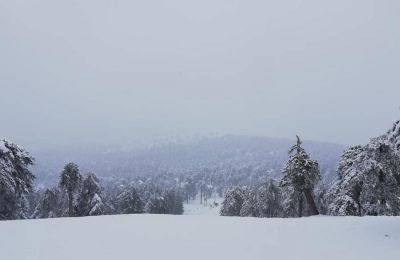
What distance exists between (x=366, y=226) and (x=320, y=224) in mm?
1873

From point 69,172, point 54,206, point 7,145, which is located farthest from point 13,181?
point 54,206

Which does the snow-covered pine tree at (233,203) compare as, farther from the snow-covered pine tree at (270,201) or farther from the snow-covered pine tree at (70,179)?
the snow-covered pine tree at (70,179)

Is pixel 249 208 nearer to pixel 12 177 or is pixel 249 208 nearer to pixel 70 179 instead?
pixel 70 179

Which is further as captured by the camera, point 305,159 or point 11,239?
point 305,159

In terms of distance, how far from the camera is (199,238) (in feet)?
47.0

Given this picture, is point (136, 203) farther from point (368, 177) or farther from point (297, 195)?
point (368, 177)

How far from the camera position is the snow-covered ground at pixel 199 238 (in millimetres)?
12211

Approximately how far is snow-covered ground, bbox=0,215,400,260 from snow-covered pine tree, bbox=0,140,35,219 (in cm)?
1321

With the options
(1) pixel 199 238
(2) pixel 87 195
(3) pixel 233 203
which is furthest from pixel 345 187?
(3) pixel 233 203

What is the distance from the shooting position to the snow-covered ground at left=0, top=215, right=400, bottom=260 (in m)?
12.2

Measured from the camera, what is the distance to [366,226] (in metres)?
15.8

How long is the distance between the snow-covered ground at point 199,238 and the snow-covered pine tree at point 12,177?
43.3 ft

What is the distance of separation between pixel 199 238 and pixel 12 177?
65.3 ft

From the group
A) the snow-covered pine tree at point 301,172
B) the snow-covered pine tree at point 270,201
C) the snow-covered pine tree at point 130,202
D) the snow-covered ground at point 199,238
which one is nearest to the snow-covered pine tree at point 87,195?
the snow-covered pine tree at point 130,202
